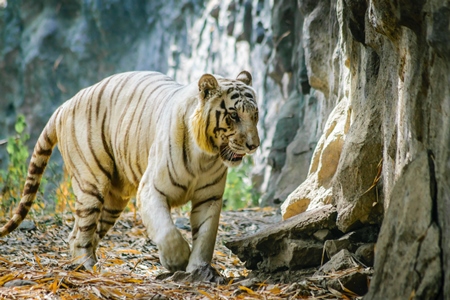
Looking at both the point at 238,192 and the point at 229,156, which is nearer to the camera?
the point at 229,156

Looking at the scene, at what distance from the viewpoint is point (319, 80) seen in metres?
6.34

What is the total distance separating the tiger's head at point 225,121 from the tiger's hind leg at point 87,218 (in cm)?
130

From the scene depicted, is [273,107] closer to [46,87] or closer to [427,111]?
[46,87]

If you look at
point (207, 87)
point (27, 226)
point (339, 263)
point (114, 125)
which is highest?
point (207, 87)

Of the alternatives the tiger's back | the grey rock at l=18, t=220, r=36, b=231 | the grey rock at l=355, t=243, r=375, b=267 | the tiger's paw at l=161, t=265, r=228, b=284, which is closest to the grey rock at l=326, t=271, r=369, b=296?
the grey rock at l=355, t=243, r=375, b=267

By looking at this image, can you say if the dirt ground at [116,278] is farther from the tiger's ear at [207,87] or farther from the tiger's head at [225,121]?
the tiger's ear at [207,87]

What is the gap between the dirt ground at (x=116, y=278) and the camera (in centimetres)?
330

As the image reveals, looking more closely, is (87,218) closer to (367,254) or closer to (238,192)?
(367,254)

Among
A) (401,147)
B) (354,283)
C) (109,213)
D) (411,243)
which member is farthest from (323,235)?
(109,213)

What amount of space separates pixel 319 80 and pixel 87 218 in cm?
282

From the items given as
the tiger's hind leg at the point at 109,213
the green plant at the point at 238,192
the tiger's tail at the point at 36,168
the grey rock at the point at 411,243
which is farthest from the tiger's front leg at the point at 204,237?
the green plant at the point at 238,192

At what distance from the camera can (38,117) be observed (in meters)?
13.3

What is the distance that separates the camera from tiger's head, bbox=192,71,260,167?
419 cm

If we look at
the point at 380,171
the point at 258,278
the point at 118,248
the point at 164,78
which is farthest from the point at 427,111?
the point at 118,248
